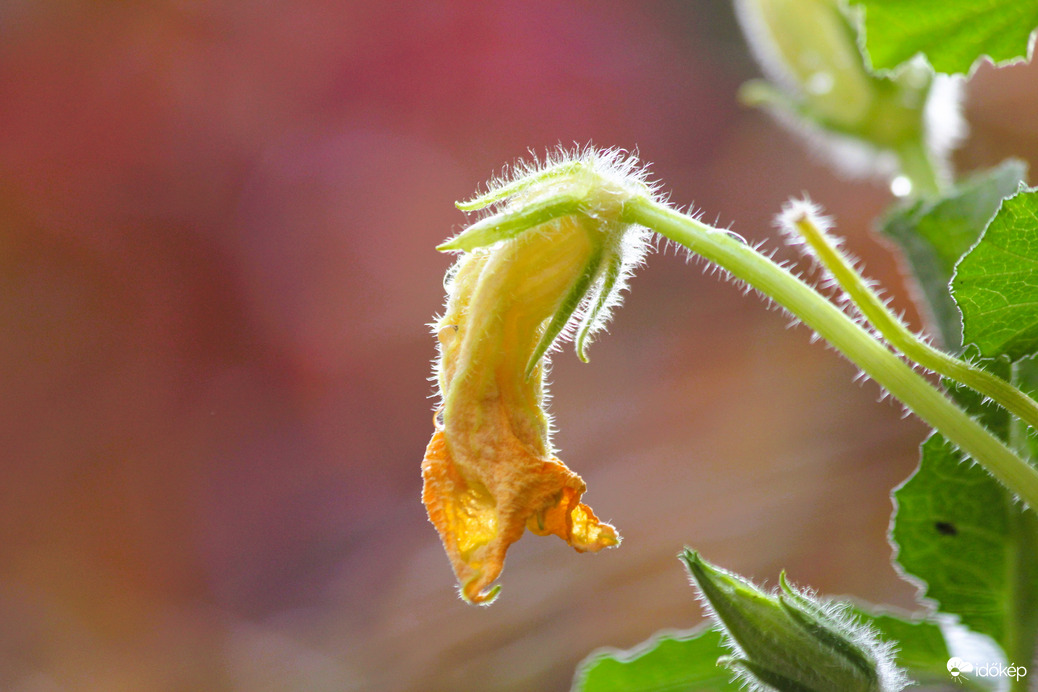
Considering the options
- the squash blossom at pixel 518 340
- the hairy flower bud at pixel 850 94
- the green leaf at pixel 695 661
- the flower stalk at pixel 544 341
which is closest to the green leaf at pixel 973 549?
the green leaf at pixel 695 661

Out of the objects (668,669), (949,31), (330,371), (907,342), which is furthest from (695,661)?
(330,371)

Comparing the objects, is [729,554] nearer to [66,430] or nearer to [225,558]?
[225,558]

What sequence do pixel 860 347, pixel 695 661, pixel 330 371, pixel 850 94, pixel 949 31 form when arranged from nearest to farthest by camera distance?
1. pixel 860 347
2. pixel 949 31
3. pixel 695 661
4. pixel 850 94
5. pixel 330 371

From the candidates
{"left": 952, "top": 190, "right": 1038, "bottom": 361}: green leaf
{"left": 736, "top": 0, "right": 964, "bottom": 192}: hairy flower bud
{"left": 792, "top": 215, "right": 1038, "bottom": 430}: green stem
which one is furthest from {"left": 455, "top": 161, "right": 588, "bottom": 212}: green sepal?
{"left": 736, "top": 0, "right": 964, "bottom": 192}: hairy flower bud

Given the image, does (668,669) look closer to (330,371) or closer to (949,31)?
(949,31)

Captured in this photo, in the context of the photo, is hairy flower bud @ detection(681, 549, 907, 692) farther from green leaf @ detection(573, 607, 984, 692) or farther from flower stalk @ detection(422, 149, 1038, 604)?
green leaf @ detection(573, 607, 984, 692)

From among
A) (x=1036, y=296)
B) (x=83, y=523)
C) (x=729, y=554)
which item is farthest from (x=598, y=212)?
(x=83, y=523)

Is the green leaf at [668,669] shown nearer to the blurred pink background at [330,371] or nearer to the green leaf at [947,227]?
the green leaf at [947,227]
